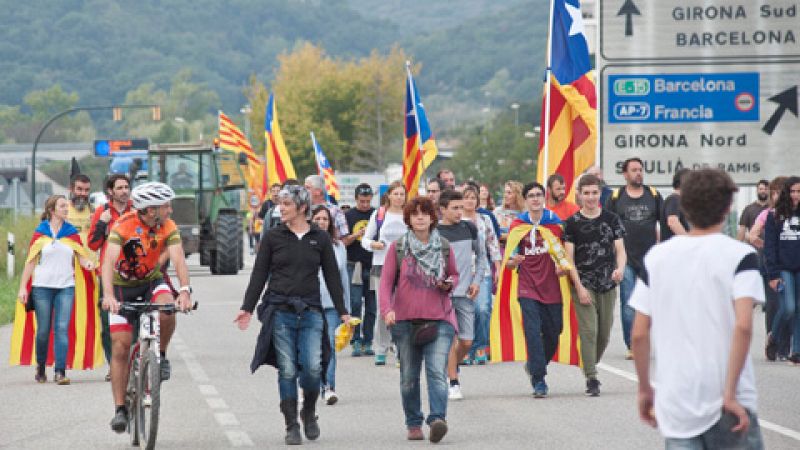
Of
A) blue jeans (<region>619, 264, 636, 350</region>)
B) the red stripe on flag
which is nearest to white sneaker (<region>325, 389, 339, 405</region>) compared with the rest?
blue jeans (<region>619, 264, 636, 350</region>)

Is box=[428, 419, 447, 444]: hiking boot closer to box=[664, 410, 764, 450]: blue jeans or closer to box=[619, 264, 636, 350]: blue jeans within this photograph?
box=[664, 410, 764, 450]: blue jeans

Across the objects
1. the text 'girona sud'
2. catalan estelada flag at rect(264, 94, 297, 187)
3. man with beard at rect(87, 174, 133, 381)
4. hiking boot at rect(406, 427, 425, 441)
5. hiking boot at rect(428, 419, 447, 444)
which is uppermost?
the text 'girona sud'

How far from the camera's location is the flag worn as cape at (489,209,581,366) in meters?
13.4

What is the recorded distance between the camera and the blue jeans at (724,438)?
5.86 m

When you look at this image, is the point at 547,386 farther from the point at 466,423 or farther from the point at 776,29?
the point at 776,29

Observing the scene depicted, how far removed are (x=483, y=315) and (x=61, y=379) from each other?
3.87 m

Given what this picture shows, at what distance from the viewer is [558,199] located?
1439cm

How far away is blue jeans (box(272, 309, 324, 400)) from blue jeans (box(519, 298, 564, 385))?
8.80 feet

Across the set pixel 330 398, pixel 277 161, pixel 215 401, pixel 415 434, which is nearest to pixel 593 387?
pixel 330 398

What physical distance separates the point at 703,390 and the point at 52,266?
10.0 meters

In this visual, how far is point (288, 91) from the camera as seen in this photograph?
102000 mm

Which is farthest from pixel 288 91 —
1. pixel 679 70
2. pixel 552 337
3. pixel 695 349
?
pixel 695 349

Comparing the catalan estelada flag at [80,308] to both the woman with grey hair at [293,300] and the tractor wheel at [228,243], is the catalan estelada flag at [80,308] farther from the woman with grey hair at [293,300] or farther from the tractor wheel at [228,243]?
the tractor wheel at [228,243]

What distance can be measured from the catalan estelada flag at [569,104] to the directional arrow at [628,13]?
2.71 feet
